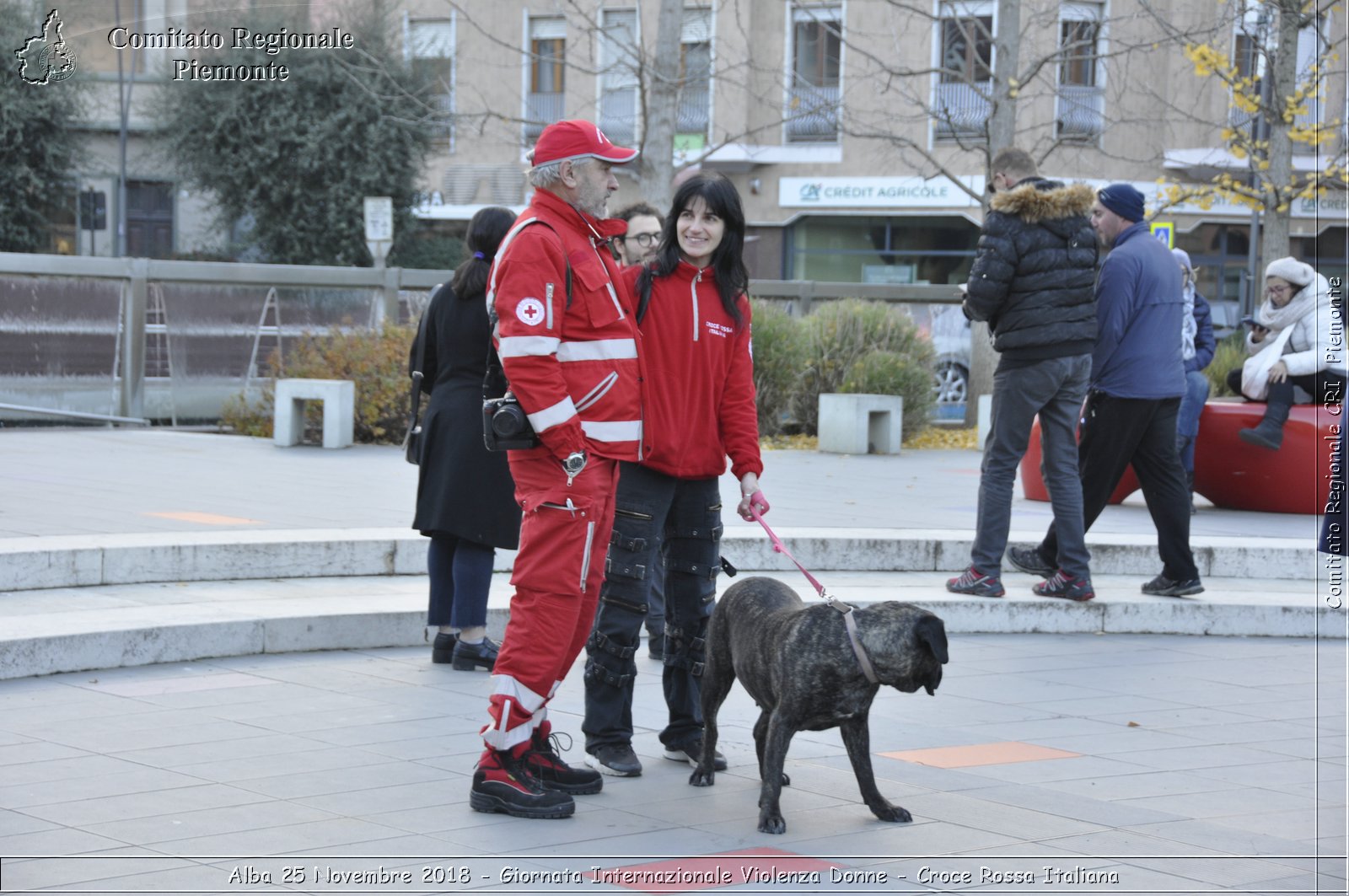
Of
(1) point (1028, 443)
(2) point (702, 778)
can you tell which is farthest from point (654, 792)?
(1) point (1028, 443)

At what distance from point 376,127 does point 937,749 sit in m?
30.7

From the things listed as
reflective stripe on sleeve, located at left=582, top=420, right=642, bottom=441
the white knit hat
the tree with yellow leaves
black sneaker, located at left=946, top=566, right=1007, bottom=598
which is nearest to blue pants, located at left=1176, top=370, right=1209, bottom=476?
the white knit hat

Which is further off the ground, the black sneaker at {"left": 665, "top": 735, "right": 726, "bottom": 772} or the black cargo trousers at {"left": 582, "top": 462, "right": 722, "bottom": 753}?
the black cargo trousers at {"left": 582, "top": 462, "right": 722, "bottom": 753}

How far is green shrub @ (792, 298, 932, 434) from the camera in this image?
56.7 feet

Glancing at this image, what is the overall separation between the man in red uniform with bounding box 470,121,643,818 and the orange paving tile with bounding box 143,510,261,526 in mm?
4844

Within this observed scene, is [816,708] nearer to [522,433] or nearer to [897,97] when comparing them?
[522,433]

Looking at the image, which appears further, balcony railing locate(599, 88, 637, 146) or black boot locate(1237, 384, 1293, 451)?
balcony railing locate(599, 88, 637, 146)

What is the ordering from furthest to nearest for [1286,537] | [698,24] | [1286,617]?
[698,24]
[1286,537]
[1286,617]

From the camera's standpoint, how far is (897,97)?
35.8m

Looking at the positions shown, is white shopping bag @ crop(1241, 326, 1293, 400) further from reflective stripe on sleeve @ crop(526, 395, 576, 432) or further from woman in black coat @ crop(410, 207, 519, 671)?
reflective stripe on sleeve @ crop(526, 395, 576, 432)

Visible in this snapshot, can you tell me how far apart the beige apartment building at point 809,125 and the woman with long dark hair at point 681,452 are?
2751 cm

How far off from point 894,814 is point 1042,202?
3.98 m

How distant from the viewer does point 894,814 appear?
4848 mm

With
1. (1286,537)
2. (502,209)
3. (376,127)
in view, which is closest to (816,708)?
(502,209)
